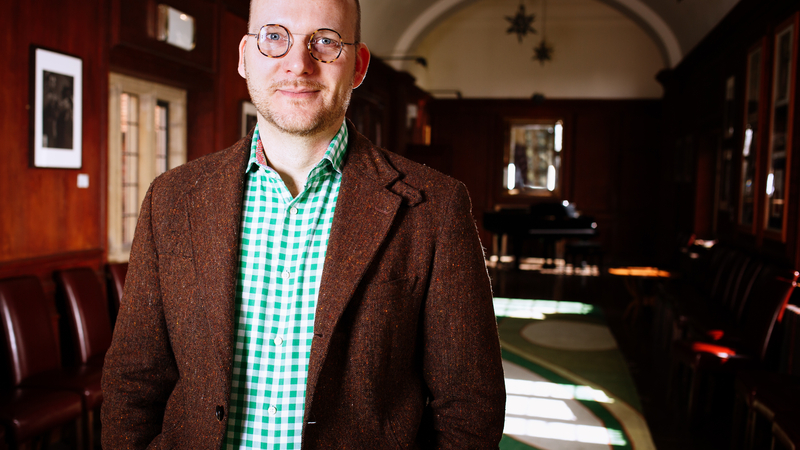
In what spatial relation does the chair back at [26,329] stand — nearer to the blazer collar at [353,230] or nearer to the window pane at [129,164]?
the window pane at [129,164]

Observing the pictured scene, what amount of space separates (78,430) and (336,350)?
2.57 m

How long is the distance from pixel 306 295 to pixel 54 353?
2804 millimetres

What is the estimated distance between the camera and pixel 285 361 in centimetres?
123

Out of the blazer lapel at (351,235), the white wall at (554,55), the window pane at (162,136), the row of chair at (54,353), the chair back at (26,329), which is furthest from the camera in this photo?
the white wall at (554,55)

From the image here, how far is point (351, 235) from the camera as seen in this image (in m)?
1.22

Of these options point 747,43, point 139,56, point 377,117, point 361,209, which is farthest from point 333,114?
point 377,117

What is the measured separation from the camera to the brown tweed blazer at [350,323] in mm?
1192

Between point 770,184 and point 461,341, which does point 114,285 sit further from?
point 770,184

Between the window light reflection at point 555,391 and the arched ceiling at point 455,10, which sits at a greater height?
the arched ceiling at point 455,10

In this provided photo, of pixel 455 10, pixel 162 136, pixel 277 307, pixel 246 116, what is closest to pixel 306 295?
pixel 277 307

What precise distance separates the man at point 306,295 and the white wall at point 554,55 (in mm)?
11786

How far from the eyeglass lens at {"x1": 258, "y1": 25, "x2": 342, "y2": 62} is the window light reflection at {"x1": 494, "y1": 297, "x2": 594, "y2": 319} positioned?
6247mm

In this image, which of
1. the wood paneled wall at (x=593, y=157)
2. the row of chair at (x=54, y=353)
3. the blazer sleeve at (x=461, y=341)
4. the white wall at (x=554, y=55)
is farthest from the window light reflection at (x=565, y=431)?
the white wall at (x=554, y=55)

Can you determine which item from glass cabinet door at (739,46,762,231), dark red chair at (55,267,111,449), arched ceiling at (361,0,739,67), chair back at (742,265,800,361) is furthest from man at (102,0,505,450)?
arched ceiling at (361,0,739,67)
